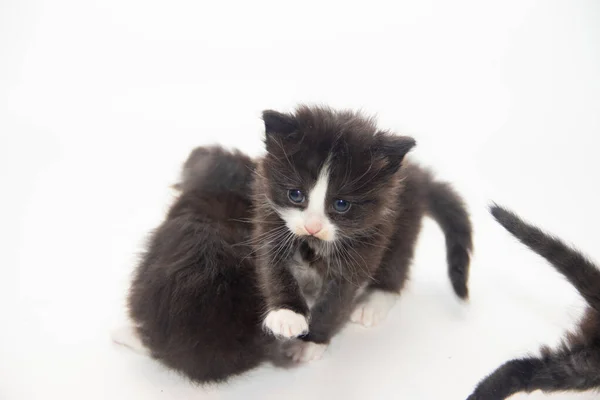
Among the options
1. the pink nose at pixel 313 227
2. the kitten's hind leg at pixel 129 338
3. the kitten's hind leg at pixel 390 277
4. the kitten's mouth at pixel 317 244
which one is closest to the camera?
the pink nose at pixel 313 227

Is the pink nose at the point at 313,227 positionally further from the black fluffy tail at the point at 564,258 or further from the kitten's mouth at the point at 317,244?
the black fluffy tail at the point at 564,258

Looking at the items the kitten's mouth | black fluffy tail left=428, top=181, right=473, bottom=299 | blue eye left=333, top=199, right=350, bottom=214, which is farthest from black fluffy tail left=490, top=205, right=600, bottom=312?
black fluffy tail left=428, top=181, right=473, bottom=299

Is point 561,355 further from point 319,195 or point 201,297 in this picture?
point 201,297

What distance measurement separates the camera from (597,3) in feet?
9.71

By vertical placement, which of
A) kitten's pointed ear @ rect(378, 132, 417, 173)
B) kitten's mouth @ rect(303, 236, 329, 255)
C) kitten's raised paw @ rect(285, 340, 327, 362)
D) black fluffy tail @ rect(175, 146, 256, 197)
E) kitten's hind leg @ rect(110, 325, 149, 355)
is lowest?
kitten's hind leg @ rect(110, 325, 149, 355)

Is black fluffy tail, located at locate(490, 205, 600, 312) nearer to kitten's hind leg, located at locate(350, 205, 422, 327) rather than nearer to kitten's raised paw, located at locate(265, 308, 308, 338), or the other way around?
kitten's hind leg, located at locate(350, 205, 422, 327)

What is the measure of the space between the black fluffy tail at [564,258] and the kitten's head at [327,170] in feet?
1.38

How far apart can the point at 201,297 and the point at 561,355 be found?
1.12m

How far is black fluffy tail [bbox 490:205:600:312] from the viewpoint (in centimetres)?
186

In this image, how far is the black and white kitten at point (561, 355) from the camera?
73.2 inches

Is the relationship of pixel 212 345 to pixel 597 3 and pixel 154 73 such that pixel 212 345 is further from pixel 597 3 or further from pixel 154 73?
pixel 597 3

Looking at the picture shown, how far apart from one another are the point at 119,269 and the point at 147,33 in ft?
3.54

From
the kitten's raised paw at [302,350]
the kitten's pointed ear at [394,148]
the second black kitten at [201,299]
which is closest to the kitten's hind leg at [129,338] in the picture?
the second black kitten at [201,299]

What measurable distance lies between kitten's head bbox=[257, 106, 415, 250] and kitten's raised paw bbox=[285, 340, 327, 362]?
426 mm
